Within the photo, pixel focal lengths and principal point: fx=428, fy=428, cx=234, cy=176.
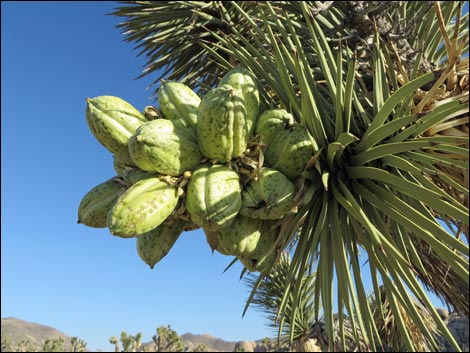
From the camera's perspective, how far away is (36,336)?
69250mm

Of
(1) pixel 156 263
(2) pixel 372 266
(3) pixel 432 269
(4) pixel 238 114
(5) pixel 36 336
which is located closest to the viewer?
(4) pixel 238 114

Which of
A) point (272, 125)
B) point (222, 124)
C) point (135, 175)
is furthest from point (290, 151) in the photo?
point (135, 175)

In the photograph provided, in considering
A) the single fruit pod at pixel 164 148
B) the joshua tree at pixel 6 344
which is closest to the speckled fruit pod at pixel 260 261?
the single fruit pod at pixel 164 148

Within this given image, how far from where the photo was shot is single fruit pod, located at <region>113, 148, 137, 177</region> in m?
1.50

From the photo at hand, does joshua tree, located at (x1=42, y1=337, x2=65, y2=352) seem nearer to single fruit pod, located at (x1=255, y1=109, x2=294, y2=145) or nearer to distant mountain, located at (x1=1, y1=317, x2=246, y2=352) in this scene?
distant mountain, located at (x1=1, y1=317, x2=246, y2=352)

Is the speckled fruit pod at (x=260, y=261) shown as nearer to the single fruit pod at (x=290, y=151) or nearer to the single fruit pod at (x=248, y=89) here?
the single fruit pod at (x=290, y=151)

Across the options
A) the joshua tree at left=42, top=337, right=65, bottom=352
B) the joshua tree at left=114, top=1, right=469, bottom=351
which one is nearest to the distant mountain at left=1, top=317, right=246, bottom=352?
the joshua tree at left=42, top=337, right=65, bottom=352

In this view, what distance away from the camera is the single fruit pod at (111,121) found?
1435 mm

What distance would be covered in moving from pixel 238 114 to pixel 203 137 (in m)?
0.14

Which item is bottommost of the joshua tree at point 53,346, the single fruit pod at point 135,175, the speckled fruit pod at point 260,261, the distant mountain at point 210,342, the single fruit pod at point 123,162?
the speckled fruit pod at point 260,261

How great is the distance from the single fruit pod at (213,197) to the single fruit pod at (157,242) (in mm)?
136

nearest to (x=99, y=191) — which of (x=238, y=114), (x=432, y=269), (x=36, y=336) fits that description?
(x=238, y=114)

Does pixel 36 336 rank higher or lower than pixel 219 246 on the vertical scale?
higher

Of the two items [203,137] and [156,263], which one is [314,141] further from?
[156,263]
